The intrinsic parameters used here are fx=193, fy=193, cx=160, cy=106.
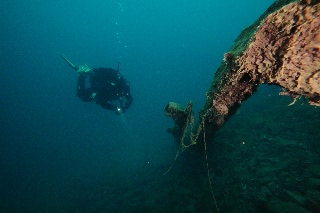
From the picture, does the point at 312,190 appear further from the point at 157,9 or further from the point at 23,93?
the point at 157,9

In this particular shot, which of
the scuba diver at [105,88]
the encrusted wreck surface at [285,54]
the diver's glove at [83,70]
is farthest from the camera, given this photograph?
the diver's glove at [83,70]

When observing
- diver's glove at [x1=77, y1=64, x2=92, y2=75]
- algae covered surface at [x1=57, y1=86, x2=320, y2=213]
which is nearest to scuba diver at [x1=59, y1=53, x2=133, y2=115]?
diver's glove at [x1=77, y1=64, x2=92, y2=75]

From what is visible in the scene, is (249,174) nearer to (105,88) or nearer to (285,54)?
(285,54)

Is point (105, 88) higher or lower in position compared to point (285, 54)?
higher

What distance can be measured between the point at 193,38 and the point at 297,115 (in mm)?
116722

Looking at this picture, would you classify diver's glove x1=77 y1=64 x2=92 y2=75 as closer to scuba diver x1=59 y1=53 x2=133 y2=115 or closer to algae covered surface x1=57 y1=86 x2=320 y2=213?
scuba diver x1=59 y1=53 x2=133 y2=115

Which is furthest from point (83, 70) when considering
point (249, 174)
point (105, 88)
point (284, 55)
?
point (284, 55)

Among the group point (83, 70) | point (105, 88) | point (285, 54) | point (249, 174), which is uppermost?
point (83, 70)

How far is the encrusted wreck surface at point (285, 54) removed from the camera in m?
1.49

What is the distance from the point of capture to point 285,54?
1813mm

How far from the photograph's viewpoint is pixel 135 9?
18762 cm

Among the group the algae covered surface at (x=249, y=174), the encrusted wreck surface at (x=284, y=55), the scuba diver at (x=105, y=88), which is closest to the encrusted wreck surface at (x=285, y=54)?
the encrusted wreck surface at (x=284, y=55)

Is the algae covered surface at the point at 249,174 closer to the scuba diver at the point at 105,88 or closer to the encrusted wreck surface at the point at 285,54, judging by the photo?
the encrusted wreck surface at the point at 285,54

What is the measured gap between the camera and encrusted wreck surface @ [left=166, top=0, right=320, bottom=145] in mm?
1489
